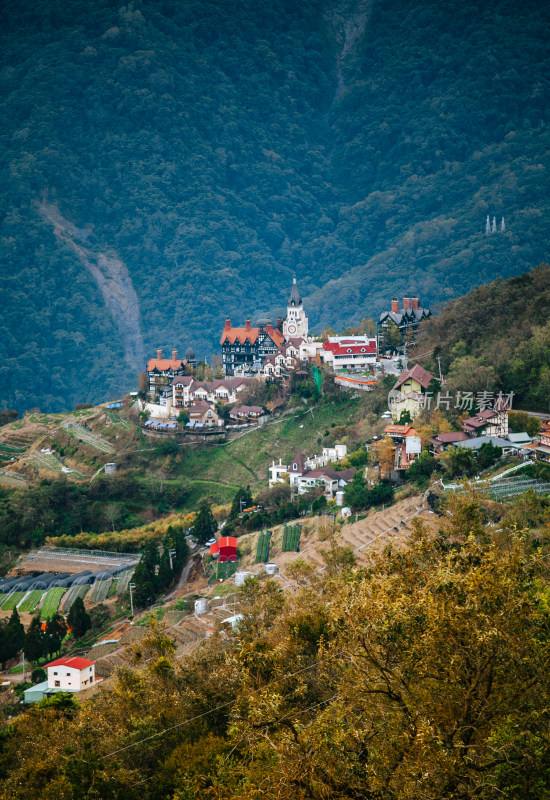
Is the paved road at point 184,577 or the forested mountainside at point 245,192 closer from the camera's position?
the paved road at point 184,577

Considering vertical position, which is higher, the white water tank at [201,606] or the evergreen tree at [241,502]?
the evergreen tree at [241,502]

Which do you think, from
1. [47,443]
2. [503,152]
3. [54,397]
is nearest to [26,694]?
[47,443]

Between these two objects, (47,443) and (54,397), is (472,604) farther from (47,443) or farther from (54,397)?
(54,397)

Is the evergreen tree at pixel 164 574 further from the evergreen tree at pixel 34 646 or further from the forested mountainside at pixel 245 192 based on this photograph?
the forested mountainside at pixel 245 192

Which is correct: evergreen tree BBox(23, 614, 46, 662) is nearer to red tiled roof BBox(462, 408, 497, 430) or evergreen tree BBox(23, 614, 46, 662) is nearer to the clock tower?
red tiled roof BBox(462, 408, 497, 430)

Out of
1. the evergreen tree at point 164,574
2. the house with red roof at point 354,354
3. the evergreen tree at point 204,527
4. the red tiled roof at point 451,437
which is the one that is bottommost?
the evergreen tree at point 164,574

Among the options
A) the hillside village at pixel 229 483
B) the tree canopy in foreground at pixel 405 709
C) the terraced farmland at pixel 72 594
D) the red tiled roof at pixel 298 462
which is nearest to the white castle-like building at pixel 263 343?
the hillside village at pixel 229 483

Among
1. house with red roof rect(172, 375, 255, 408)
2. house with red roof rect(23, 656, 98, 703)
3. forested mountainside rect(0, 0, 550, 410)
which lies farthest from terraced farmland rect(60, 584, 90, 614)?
forested mountainside rect(0, 0, 550, 410)
